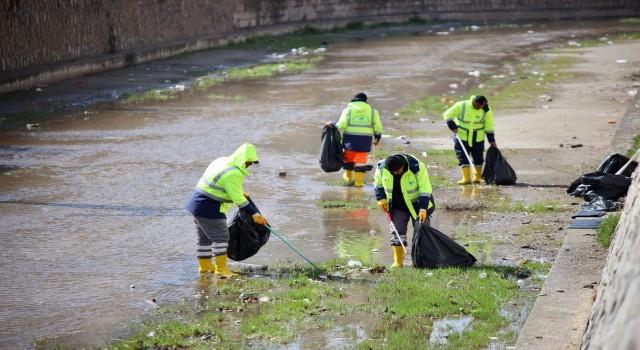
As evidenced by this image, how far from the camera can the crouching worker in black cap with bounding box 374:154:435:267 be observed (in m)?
10.4

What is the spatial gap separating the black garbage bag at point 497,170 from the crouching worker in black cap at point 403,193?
3.93 m

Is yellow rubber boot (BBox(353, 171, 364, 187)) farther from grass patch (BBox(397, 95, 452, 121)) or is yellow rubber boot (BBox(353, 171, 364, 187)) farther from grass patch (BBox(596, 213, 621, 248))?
grass patch (BBox(397, 95, 452, 121))

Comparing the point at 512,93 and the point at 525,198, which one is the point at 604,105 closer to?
the point at 512,93

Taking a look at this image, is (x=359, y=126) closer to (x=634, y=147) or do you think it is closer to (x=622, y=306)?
(x=634, y=147)

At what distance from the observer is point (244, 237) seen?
10.3 meters

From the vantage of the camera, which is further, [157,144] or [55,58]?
[55,58]

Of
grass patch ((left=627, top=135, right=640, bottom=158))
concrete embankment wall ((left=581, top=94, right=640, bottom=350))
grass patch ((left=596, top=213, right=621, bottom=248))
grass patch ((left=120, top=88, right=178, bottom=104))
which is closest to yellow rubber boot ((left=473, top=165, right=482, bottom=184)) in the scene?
grass patch ((left=627, top=135, right=640, bottom=158))

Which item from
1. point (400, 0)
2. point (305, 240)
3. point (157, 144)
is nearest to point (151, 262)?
point (305, 240)

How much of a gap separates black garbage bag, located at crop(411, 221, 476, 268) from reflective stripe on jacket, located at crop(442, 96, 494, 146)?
184 inches

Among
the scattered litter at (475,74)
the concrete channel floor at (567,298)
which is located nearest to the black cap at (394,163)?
the concrete channel floor at (567,298)

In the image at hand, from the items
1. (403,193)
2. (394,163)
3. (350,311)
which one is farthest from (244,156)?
(350,311)

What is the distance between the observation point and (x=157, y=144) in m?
17.3

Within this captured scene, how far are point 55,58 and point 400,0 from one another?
936 inches

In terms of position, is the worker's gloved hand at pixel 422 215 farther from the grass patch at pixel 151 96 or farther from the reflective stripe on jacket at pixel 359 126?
the grass patch at pixel 151 96
